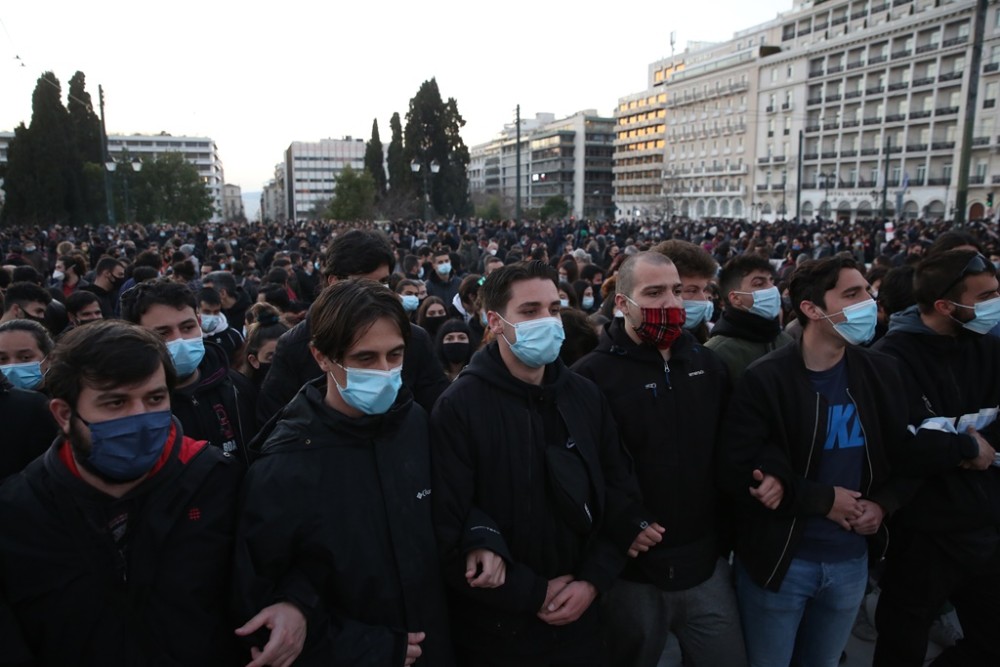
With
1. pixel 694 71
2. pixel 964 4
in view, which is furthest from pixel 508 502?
pixel 694 71

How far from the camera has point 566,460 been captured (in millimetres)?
2416

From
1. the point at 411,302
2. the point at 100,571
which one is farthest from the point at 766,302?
the point at 411,302

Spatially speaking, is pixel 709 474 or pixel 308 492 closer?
pixel 308 492

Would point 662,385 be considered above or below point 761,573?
above

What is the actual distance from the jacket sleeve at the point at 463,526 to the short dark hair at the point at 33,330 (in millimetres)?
2325

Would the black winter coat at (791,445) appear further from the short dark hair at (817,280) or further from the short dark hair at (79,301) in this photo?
the short dark hair at (79,301)

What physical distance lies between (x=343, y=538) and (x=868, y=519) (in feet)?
7.07

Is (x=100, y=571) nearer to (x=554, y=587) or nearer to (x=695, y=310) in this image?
(x=554, y=587)

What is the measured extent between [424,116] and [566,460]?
189 ft

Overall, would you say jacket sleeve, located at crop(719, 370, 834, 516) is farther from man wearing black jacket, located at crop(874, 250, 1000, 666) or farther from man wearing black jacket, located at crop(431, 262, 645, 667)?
man wearing black jacket, located at crop(874, 250, 1000, 666)

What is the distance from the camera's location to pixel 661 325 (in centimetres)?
279

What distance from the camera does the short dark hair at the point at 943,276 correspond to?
3.09 m

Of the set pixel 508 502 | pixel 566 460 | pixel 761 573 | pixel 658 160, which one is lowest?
pixel 761 573

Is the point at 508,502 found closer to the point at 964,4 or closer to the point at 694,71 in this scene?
the point at 964,4
